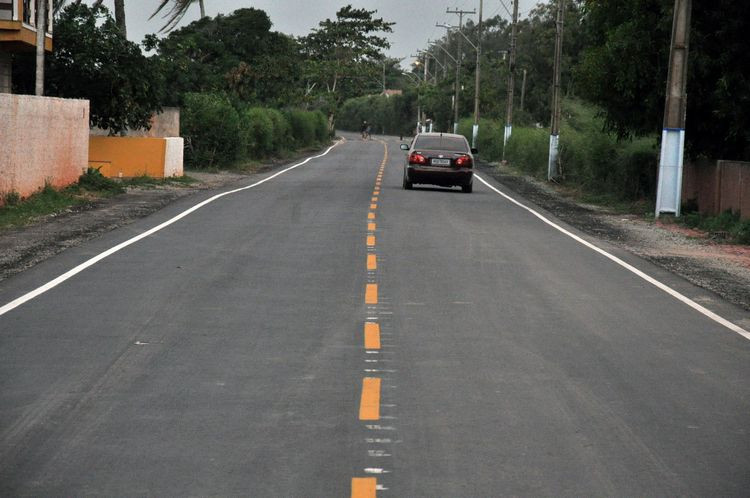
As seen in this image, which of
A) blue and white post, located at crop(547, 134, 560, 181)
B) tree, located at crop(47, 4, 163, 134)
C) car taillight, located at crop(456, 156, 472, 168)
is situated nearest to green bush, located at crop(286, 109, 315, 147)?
blue and white post, located at crop(547, 134, 560, 181)

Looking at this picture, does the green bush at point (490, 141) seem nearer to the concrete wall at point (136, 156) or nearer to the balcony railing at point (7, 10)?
the concrete wall at point (136, 156)

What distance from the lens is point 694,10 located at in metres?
26.7

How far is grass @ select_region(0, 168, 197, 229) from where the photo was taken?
20.8m

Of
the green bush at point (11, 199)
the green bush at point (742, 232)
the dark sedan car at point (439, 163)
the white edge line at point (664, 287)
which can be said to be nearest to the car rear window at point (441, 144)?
the dark sedan car at point (439, 163)

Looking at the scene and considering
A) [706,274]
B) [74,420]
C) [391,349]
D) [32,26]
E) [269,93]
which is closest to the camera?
[74,420]

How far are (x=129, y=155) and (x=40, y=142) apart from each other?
934 centimetres

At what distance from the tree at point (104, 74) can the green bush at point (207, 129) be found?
6.32 meters

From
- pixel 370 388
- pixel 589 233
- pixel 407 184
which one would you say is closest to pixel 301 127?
pixel 407 184

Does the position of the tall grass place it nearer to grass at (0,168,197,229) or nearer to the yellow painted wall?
grass at (0,168,197,229)

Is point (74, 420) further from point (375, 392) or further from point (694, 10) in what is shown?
point (694, 10)

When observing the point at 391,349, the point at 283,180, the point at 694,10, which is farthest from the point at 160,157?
the point at 391,349

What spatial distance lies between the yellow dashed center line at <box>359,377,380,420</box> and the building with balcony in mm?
25852

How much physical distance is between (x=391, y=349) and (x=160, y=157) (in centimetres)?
2491

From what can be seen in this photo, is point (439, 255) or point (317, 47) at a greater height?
point (317, 47)
